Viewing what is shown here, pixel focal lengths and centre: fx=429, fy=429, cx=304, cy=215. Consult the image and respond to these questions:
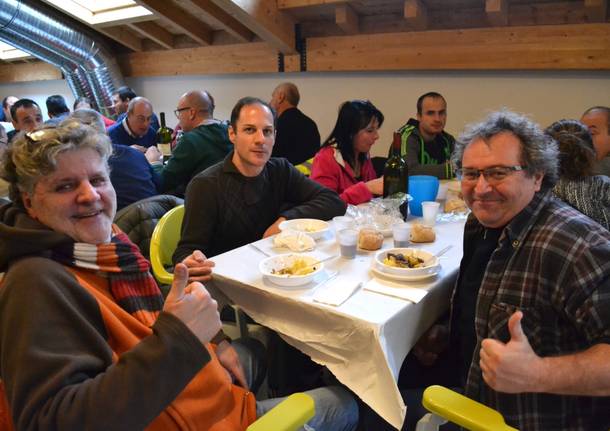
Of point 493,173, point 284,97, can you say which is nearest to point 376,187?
point 493,173

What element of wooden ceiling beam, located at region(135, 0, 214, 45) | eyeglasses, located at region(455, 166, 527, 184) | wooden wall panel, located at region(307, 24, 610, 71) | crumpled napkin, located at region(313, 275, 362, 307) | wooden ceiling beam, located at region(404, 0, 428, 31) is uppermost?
wooden ceiling beam, located at region(135, 0, 214, 45)

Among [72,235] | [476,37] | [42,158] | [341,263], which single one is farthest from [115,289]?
[476,37]

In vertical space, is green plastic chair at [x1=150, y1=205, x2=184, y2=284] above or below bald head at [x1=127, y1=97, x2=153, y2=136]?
below

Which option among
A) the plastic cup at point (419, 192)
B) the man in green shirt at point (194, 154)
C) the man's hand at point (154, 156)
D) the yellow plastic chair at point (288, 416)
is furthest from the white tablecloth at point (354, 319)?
the man's hand at point (154, 156)

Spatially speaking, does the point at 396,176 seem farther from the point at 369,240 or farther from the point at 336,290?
the point at 336,290

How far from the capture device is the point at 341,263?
58.4 inches

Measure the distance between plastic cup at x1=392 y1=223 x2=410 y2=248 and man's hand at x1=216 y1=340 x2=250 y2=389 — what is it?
714 mm

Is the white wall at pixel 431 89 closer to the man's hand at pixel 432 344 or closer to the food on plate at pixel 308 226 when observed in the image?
the food on plate at pixel 308 226

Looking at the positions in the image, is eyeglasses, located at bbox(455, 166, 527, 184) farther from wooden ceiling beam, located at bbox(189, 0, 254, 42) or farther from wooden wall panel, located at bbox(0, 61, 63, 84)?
wooden wall panel, located at bbox(0, 61, 63, 84)

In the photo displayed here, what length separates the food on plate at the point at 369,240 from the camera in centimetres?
158

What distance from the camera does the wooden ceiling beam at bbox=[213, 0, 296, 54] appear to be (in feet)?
12.8

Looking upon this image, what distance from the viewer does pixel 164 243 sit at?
190 cm

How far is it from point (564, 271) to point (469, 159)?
0.38 meters

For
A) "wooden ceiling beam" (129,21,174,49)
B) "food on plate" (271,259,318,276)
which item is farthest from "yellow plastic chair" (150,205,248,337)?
"wooden ceiling beam" (129,21,174,49)
